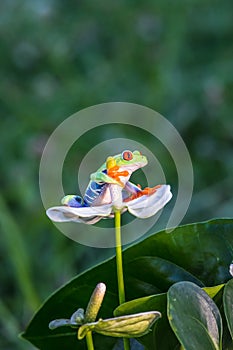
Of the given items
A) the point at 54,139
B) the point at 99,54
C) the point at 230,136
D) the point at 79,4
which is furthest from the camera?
the point at 79,4

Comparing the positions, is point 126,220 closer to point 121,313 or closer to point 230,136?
point 230,136

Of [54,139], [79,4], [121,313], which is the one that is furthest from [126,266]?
[79,4]

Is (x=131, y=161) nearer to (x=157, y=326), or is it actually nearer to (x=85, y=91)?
(x=157, y=326)

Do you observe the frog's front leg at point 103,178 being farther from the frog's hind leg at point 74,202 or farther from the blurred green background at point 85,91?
the blurred green background at point 85,91

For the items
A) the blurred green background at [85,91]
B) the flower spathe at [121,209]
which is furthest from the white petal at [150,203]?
the blurred green background at [85,91]

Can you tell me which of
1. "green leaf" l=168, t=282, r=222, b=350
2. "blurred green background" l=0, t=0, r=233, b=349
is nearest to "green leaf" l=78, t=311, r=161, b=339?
"green leaf" l=168, t=282, r=222, b=350

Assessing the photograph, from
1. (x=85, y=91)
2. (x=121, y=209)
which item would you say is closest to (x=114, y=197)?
(x=121, y=209)

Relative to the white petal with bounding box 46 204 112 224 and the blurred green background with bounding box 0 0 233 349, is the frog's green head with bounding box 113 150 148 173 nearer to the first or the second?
the white petal with bounding box 46 204 112 224
